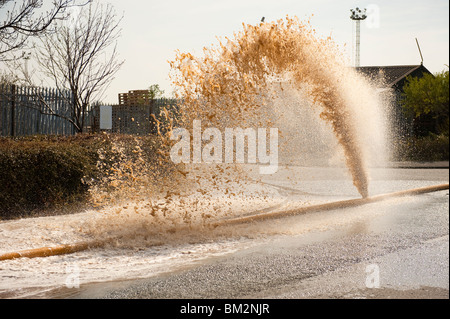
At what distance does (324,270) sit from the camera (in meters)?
5.55

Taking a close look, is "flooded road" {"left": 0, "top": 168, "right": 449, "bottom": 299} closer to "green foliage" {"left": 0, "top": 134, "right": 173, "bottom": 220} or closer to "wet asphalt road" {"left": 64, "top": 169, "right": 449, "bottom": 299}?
"wet asphalt road" {"left": 64, "top": 169, "right": 449, "bottom": 299}

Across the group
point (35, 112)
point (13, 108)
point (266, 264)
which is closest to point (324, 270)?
point (266, 264)

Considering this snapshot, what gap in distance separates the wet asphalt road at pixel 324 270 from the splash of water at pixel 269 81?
346 cm

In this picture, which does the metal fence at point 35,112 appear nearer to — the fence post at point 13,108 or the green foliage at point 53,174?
the fence post at point 13,108

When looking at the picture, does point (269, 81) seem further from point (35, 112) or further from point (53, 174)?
point (35, 112)

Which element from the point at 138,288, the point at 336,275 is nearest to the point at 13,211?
the point at 138,288

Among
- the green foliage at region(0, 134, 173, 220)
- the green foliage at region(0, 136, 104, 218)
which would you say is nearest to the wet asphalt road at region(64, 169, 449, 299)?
the green foliage at region(0, 134, 173, 220)

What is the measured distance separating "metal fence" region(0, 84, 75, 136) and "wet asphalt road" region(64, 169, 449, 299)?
15.9m

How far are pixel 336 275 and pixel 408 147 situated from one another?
56.5 ft

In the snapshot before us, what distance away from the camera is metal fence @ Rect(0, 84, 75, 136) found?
21.0m

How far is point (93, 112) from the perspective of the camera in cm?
2339

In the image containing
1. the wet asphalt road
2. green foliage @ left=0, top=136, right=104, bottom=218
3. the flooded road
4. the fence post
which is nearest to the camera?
the wet asphalt road

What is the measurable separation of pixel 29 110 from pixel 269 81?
14734 mm
